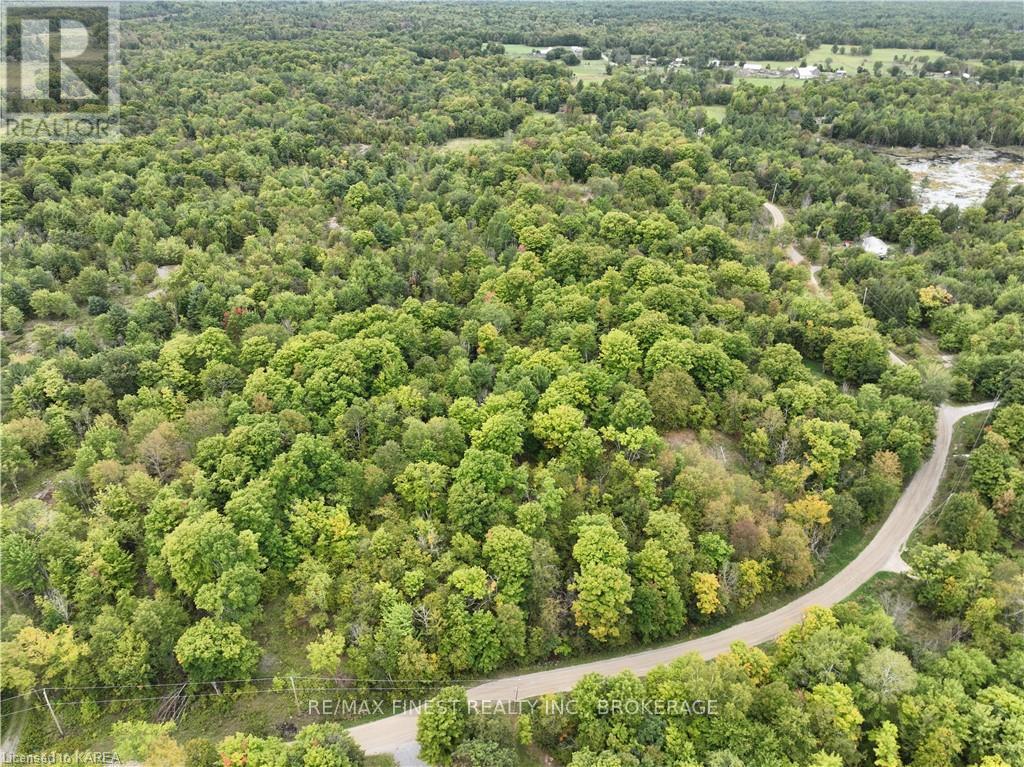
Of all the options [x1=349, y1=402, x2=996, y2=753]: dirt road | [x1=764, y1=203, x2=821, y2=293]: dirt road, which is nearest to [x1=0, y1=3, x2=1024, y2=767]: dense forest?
Result: [x1=349, y1=402, x2=996, y2=753]: dirt road

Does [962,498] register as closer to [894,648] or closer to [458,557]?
[894,648]

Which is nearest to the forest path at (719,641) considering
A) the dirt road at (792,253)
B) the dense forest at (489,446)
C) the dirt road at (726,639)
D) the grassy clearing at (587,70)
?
the dirt road at (726,639)

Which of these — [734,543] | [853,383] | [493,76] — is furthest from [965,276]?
[493,76]

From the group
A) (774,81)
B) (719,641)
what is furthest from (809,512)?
(774,81)

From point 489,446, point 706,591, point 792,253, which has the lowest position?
point 706,591
